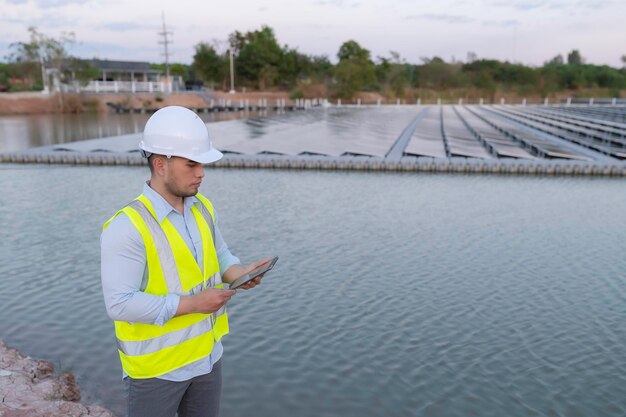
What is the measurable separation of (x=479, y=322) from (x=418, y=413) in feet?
5.67

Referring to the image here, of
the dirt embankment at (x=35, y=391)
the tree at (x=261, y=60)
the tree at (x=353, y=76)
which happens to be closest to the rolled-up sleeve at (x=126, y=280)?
the dirt embankment at (x=35, y=391)

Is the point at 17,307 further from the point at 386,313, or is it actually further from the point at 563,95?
the point at 563,95

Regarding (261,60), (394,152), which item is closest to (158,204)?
(394,152)

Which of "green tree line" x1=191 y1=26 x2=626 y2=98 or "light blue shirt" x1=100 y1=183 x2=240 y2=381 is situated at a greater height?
"green tree line" x1=191 y1=26 x2=626 y2=98

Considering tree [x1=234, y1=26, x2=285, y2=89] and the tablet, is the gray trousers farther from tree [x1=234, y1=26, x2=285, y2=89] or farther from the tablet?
tree [x1=234, y1=26, x2=285, y2=89]

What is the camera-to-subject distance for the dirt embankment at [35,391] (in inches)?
141

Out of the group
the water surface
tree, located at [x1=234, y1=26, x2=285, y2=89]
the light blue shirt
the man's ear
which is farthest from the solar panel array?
tree, located at [x1=234, y1=26, x2=285, y2=89]

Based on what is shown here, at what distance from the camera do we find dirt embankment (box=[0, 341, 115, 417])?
141 inches

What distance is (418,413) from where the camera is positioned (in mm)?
4109

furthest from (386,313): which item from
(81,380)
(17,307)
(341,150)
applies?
(341,150)

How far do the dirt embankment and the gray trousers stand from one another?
175cm

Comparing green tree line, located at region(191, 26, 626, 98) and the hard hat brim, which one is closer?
the hard hat brim

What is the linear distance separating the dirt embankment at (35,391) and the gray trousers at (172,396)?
1750 millimetres

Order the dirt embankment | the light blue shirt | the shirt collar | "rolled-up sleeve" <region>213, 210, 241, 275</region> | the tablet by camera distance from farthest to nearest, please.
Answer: the dirt embankment → "rolled-up sleeve" <region>213, 210, 241, 275</region> → the tablet → the shirt collar → the light blue shirt
